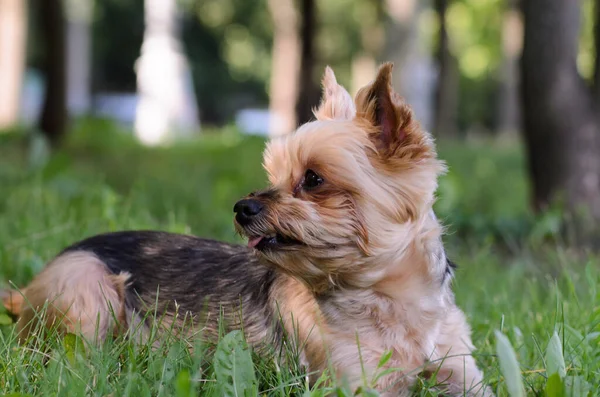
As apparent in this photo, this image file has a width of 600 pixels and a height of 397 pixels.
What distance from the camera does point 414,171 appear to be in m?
3.48

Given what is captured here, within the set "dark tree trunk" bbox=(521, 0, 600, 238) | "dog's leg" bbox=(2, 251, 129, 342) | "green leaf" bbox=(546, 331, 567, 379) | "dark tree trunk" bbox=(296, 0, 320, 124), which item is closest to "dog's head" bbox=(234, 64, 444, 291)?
"green leaf" bbox=(546, 331, 567, 379)

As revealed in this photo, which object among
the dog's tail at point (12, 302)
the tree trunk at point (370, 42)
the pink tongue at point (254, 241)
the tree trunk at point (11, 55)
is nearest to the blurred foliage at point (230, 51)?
the tree trunk at point (370, 42)

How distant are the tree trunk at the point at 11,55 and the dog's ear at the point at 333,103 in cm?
1428

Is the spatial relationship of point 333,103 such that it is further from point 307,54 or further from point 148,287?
point 307,54

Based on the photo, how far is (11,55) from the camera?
1781 centimetres

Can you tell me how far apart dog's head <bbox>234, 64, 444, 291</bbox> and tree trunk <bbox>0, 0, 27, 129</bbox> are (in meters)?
14.8

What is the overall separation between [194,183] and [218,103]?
4081cm

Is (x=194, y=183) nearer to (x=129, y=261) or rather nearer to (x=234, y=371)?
(x=129, y=261)

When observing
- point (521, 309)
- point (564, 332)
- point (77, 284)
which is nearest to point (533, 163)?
point (521, 309)

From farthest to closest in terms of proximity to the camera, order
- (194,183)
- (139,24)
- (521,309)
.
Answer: (139,24) < (194,183) < (521,309)

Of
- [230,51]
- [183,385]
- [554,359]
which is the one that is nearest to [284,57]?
[554,359]

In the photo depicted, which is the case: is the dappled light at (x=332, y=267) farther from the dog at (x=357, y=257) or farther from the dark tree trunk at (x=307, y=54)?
the dark tree trunk at (x=307, y=54)

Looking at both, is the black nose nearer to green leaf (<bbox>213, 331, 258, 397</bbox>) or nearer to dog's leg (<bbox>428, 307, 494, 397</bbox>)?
green leaf (<bbox>213, 331, 258, 397</bbox>)

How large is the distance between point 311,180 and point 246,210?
341mm
